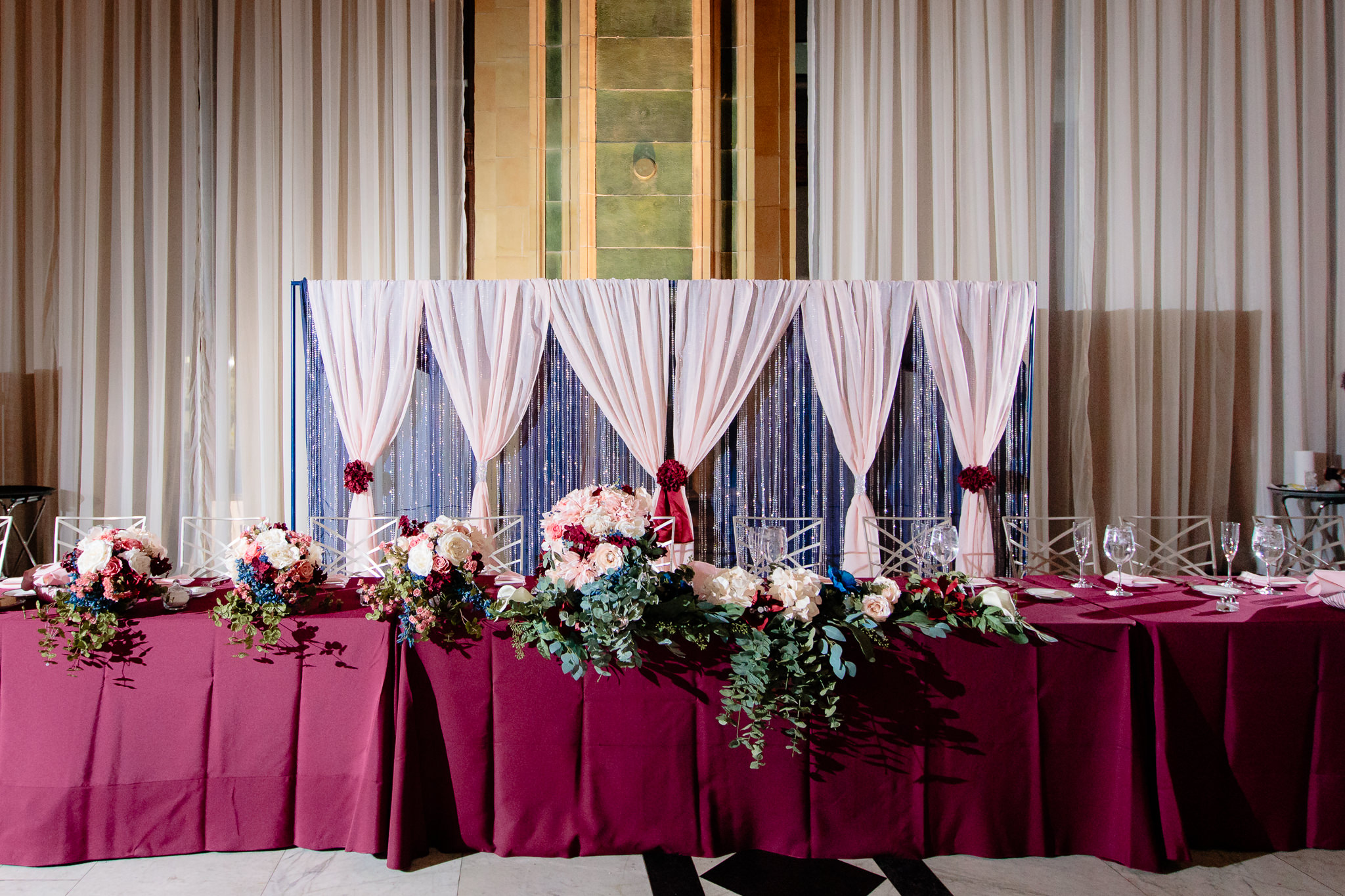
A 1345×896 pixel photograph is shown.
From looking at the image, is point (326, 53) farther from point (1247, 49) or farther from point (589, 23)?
point (1247, 49)

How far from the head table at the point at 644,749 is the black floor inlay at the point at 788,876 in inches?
1.7

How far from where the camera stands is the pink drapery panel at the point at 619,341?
5.08 meters

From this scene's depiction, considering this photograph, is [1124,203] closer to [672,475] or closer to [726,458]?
[726,458]

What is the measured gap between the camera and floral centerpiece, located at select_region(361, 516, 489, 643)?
2230mm

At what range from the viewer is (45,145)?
580cm

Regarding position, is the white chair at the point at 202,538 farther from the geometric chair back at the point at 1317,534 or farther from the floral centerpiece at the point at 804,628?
the geometric chair back at the point at 1317,534

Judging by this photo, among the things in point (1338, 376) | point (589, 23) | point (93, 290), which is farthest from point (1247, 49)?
point (93, 290)

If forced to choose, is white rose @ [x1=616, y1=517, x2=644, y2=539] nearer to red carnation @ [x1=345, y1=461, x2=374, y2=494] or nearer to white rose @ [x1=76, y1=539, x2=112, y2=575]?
white rose @ [x1=76, y1=539, x2=112, y2=575]

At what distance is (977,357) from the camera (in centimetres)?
508

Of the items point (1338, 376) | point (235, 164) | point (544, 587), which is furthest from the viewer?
point (235, 164)

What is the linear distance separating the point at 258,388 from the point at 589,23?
372 cm

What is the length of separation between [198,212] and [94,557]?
15.4ft

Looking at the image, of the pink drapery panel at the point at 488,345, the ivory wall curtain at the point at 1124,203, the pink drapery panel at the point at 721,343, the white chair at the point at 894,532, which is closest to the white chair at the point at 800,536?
the white chair at the point at 894,532

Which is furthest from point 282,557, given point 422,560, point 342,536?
point 342,536
